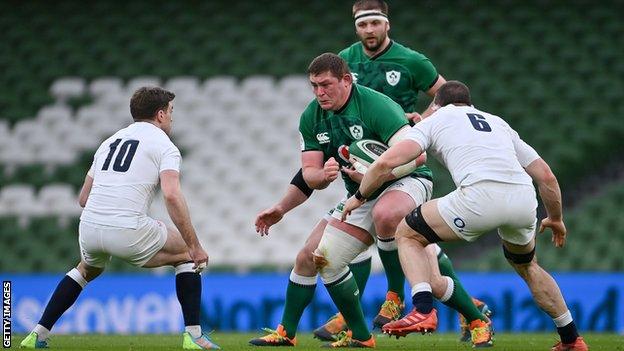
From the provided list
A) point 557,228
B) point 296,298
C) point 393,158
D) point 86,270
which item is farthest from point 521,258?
point 86,270

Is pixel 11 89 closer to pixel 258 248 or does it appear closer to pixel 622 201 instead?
pixel 258 248

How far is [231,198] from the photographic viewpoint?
653 inches

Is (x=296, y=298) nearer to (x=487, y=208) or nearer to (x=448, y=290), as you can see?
(x=448, y=290)

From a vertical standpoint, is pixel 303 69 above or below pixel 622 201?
above

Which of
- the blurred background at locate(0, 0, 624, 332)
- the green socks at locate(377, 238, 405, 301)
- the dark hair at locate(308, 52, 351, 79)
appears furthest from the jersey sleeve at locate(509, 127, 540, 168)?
the blurred background at locate(0, 0, 624, 332)

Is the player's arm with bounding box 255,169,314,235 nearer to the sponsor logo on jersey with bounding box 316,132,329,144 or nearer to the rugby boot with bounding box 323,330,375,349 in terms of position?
the sponsor logo on jersey with bounding box 316,132,329,144

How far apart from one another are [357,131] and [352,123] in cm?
7

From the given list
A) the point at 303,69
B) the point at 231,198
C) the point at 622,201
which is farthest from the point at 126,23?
the point at 622,201

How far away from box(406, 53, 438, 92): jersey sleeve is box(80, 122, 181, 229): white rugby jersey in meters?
2.30

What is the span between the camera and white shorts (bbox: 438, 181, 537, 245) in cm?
718

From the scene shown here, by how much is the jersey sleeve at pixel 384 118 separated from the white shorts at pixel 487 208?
723 millimetres

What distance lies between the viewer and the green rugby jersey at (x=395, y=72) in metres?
9.00

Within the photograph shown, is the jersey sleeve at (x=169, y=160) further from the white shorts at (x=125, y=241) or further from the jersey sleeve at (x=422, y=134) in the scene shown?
the jersey sleeve at (x=422, y=134)

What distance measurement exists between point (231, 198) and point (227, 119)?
1967mm
